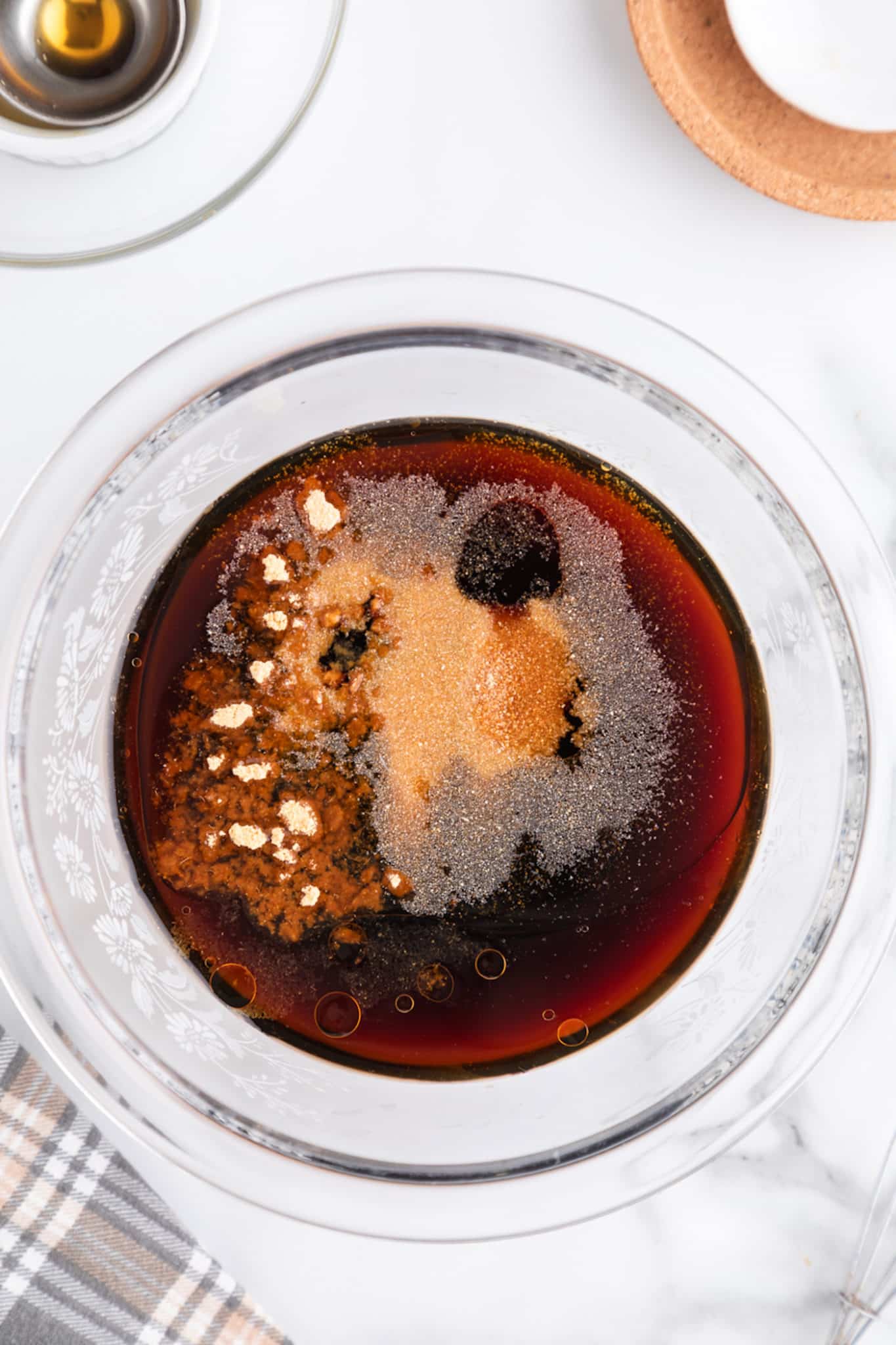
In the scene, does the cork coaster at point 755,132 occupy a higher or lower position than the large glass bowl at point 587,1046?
higher

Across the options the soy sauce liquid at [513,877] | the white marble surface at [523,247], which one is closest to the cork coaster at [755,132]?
the white marble surface at [523,247]

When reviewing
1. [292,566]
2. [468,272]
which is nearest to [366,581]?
[292,566]

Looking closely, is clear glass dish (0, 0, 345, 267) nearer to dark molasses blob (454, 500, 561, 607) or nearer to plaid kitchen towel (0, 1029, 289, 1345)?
dark molasses blob (454, 500, 561, 607)

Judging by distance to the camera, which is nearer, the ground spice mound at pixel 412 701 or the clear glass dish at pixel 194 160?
the clear glass dish at pixel 194 160

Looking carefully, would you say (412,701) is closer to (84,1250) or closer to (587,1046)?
(587,1046)

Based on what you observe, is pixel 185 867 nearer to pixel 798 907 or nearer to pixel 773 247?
pixel 798 907

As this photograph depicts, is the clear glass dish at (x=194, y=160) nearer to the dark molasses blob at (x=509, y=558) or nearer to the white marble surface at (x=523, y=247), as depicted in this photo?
the white marble surface at (x=523, y=247)
